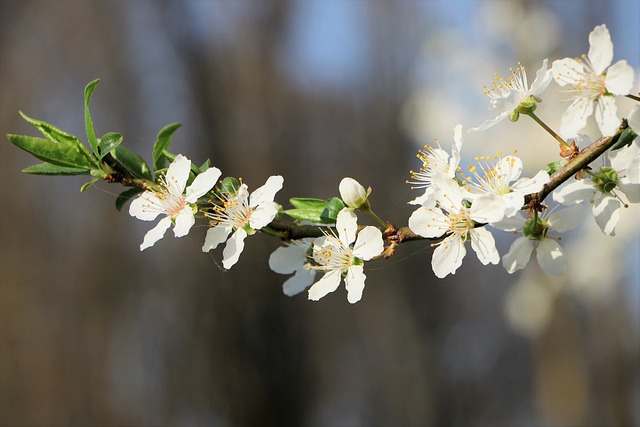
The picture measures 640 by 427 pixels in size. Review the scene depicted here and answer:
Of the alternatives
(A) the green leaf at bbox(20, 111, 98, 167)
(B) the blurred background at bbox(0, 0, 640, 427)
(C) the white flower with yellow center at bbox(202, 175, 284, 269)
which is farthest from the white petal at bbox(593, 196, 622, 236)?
(B) the blurred background at bbox(0, 0, 640, 427)

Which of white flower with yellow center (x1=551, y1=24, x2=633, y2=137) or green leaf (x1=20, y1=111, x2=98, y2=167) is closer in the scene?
white flower with yellow center (x1=551, y1=24, x2=633, y2=137)

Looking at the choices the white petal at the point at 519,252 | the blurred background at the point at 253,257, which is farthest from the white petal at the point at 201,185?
the blurred background at the point at 253,257

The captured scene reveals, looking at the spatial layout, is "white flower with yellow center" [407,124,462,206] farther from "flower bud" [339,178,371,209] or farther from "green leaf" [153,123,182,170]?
"green leaf" [153,123,182,170]

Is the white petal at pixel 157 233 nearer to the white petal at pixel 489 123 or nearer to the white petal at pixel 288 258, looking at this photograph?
the white petal at pixel 288 258

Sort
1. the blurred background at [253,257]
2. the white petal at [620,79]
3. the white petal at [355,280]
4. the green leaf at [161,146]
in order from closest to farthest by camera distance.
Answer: the white petal at [620,79] → the white petal at [355,280] → the green leaf at [161,146] → the blurred background at [253,257]

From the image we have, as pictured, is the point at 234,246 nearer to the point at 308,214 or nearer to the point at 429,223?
the point at 308,214

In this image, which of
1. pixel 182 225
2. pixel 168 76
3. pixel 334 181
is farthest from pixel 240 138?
pixel 182 225

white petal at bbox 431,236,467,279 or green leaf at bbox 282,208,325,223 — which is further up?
green leaf at bbox 282,208,325,223
